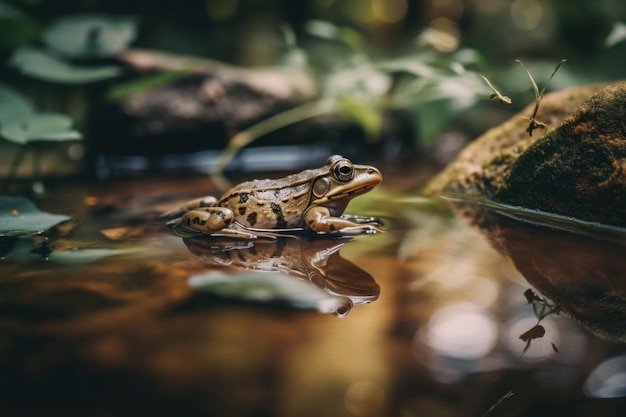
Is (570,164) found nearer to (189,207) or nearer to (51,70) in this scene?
(189,207)

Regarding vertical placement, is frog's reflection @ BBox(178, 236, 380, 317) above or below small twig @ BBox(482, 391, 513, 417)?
above

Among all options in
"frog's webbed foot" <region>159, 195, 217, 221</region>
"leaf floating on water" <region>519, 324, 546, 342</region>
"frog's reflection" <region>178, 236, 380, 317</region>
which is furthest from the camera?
"frog's webbed foot" <region>159, 195, 217, 221</region>

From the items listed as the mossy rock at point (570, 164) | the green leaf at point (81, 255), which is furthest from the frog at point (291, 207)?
the mossy rock at point (570, 164)

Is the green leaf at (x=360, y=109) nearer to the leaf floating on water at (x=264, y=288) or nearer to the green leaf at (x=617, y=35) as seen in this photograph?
the green leaf at (x=617, y=35)

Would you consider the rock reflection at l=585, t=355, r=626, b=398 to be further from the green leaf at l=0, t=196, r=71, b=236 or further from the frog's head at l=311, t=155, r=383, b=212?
the green leaf at l=0, t=196, r=71, b=236

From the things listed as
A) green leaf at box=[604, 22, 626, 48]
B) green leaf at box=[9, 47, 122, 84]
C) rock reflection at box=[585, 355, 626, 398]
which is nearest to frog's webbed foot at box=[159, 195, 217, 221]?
green leaf at box=[9, 47, 122, 84]

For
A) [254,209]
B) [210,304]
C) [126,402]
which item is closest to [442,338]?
[210,304]
